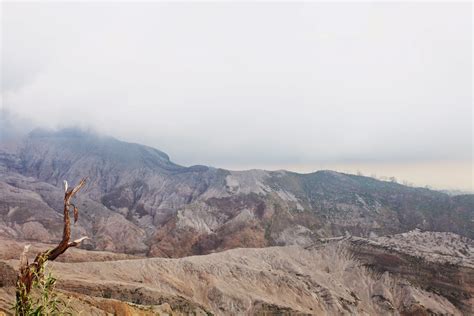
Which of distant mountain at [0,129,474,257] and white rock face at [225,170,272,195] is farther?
white rock face at [225,170,272,195]

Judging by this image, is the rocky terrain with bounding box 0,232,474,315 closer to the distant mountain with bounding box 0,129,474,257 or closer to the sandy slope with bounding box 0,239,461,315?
the sandy slope with bounding box 0,239,461,315

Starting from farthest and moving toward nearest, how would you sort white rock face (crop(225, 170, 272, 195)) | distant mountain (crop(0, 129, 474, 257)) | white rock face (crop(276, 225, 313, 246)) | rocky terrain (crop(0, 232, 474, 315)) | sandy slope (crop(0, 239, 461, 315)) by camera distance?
1. white rock face (crop(225, 170, 272, 195))
2. distant mountain (crop(0, 129, 474, 257))
3. white rock face (crop(276, 225, 313, 246))
4. rocky terrain (crop(0, 232, 474, 315))
5. sandy slope (crop(0, 239, 461, 315))

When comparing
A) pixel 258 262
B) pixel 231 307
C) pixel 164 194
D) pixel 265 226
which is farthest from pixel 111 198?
pixel 231 307

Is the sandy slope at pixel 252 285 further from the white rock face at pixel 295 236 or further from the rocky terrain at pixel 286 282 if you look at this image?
the white rock face at pixel 295 236

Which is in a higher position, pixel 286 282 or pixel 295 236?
pixel 295 236

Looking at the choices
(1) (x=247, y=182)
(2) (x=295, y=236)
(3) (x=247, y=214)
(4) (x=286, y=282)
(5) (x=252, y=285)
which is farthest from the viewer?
(1) (x=247, y=182)

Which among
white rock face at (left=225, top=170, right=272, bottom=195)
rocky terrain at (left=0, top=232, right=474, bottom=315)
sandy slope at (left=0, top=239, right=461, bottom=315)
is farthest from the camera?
white rock face at (left=225, top=170, right=272, bottom=195)

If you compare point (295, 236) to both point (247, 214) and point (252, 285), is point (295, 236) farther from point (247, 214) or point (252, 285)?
point (252, 285)

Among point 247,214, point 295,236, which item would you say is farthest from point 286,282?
point 247,214

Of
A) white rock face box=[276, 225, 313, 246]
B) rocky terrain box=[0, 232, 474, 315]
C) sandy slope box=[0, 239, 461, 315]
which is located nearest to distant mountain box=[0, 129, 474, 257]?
white rock face box=[276, 225, 313, 246]
